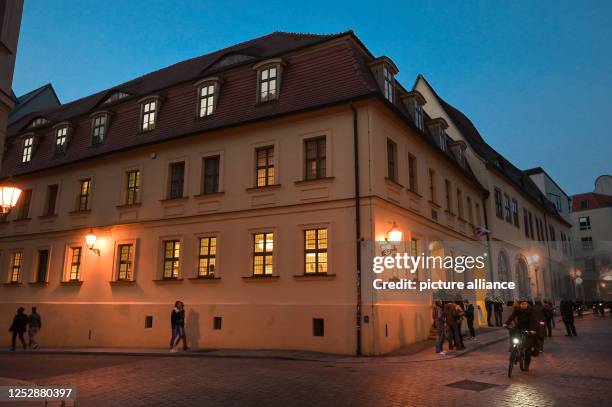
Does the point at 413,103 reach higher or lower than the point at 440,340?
higher

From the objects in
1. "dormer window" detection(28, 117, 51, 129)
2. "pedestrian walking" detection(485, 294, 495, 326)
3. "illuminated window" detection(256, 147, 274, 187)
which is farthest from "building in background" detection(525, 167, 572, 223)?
"dormer window" detection(28, 117, 51, 129)

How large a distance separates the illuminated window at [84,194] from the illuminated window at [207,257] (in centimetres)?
783

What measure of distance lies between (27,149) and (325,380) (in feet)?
79.9

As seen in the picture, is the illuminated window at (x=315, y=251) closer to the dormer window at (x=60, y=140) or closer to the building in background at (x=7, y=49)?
the building in background at (x=7, y=49)

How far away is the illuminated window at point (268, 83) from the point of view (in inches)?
747

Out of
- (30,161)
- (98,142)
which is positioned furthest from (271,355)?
(30,161)

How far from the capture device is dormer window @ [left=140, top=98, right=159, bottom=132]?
2203 cm

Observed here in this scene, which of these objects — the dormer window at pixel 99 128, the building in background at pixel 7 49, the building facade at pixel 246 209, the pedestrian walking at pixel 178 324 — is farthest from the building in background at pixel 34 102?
the building in background at pixel 7 49

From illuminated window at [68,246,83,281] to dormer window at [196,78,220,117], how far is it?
9.07 metres

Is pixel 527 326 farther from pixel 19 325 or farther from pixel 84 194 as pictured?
pixel 84 194

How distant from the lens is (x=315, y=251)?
16.6 metres

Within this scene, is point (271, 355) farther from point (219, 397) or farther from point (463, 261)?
point (463, 261)

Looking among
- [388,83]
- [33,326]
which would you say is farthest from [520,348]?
[33,326]

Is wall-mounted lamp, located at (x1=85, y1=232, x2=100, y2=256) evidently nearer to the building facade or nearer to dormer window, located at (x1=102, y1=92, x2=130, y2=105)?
the building facade
